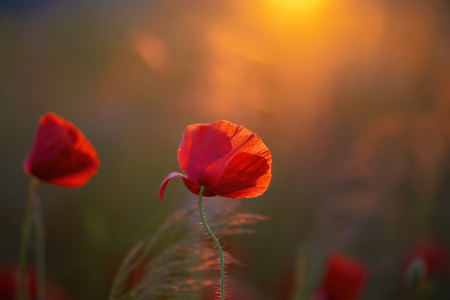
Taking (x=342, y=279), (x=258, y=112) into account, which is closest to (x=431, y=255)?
(x=342, y=279)

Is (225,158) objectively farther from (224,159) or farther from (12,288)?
(12,288)

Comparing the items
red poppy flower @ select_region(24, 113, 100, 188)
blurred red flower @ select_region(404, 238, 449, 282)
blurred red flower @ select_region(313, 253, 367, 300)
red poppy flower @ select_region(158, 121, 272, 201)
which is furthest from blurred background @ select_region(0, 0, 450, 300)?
red poppy flower @ select_region(158, 121, 272, 201)

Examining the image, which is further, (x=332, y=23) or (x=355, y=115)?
(x=355, y=115)

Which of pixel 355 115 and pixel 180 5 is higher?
pixel 180 5

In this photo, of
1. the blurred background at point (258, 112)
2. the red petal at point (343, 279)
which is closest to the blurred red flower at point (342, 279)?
the red petal at point (343, 279)

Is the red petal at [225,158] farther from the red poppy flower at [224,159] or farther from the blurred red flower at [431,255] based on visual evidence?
the blurred red flower at [431,255]

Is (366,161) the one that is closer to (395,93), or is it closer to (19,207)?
(395,93)

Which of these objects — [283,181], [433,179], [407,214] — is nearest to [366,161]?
[433,179]
